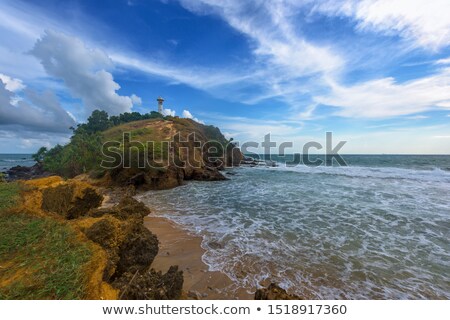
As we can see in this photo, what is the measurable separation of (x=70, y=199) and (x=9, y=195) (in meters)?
1.95

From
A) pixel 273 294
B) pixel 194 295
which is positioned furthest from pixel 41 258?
pixel 273 294

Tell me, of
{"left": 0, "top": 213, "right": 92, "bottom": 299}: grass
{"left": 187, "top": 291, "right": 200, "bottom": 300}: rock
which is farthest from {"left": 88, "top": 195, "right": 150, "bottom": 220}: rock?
{"left": 187, "top": 291, "right": 200, "bottom": 300}: rock

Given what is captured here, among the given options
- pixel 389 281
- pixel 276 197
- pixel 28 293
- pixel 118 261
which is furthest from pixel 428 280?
pixel 276 197

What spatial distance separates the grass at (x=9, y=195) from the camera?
4750 mm

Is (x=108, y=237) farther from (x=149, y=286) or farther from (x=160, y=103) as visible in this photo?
(x=160, y=103)

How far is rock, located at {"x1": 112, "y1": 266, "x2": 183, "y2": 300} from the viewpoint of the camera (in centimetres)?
344

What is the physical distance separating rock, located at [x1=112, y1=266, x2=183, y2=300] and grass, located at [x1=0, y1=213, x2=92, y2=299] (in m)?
0.73

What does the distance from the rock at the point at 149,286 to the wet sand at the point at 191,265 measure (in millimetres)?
842

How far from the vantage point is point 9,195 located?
17.3ft

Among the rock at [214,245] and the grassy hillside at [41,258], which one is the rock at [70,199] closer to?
the grassy hillside at [41,258]

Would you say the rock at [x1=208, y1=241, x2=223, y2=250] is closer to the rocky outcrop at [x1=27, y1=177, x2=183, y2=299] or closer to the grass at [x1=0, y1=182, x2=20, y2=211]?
the rocky outcrop at [x1=27, y1=177, x2=183, y2=299]

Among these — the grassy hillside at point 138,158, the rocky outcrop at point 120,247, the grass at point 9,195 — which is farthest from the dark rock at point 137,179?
the grass at point 9,195
